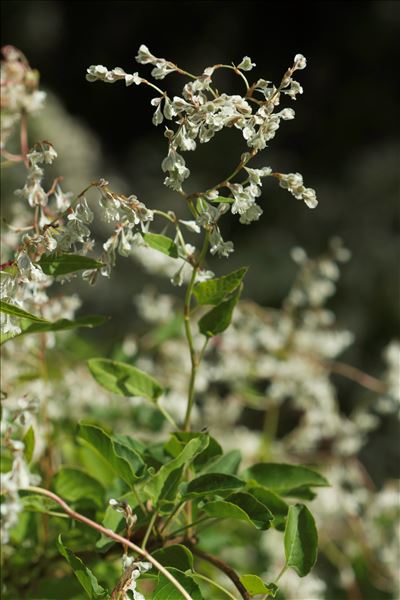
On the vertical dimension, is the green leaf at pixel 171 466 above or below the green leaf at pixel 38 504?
above

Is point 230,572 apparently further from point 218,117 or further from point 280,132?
point 280,132

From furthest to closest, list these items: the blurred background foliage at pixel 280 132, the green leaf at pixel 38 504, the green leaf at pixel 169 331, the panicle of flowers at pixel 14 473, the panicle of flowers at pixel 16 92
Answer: the blurred background foliage at pixel 280 132, the green leaf at pixel 169 331, the panicle of flowers at pixel 16 92, the green leaf at pixel 38 504, the panicle of flowers at pixel 14 473

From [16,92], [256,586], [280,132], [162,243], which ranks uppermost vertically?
[280,132]

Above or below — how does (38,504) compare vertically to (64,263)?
below

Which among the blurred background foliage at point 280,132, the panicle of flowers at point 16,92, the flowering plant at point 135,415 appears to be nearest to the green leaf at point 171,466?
the flowering plant at point 135,415

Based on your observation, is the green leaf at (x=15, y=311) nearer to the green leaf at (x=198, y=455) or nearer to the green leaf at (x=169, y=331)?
the green leaf at (x=198, y=455)

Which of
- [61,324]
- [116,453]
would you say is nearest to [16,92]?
[61,324]
